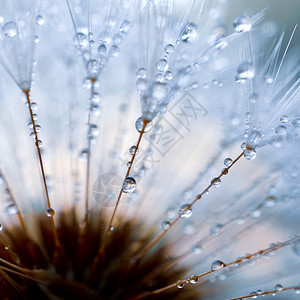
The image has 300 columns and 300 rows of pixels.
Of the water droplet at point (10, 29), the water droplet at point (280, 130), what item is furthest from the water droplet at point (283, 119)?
the water droplet at point (10, 29)

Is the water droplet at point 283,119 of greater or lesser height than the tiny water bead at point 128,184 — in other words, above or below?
above

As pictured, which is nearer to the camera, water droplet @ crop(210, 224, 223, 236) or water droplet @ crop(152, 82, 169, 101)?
water droplet @ crop(152, 82, 169, 101)

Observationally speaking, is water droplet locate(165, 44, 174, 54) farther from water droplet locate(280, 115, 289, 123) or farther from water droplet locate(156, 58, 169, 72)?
water droplet locate(280, 115, 289, 123)

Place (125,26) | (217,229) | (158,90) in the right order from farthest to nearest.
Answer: (217,229) < (125,26) < (158,90)

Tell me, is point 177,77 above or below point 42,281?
above

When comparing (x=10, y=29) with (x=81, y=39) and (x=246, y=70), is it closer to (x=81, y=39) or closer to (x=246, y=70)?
(x=81, y=39)

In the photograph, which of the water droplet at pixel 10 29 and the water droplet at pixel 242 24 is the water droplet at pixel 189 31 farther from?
the water droplet at pixel 10 29

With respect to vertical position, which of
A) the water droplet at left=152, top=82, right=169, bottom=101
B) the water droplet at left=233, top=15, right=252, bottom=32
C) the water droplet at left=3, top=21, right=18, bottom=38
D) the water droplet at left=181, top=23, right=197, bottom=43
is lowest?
the water droplet at left=152, top=82, right=169, bottom=101

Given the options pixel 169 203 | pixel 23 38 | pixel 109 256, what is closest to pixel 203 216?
pixel 169 203

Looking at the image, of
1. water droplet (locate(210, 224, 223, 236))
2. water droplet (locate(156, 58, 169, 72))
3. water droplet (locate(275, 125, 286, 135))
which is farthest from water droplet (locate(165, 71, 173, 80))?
water droplet (locate(210, 224, 223, 236))

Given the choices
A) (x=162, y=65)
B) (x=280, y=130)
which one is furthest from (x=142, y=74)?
(x=280, y=130)

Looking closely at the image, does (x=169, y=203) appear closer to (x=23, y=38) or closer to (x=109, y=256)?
(x=109, y=256)
